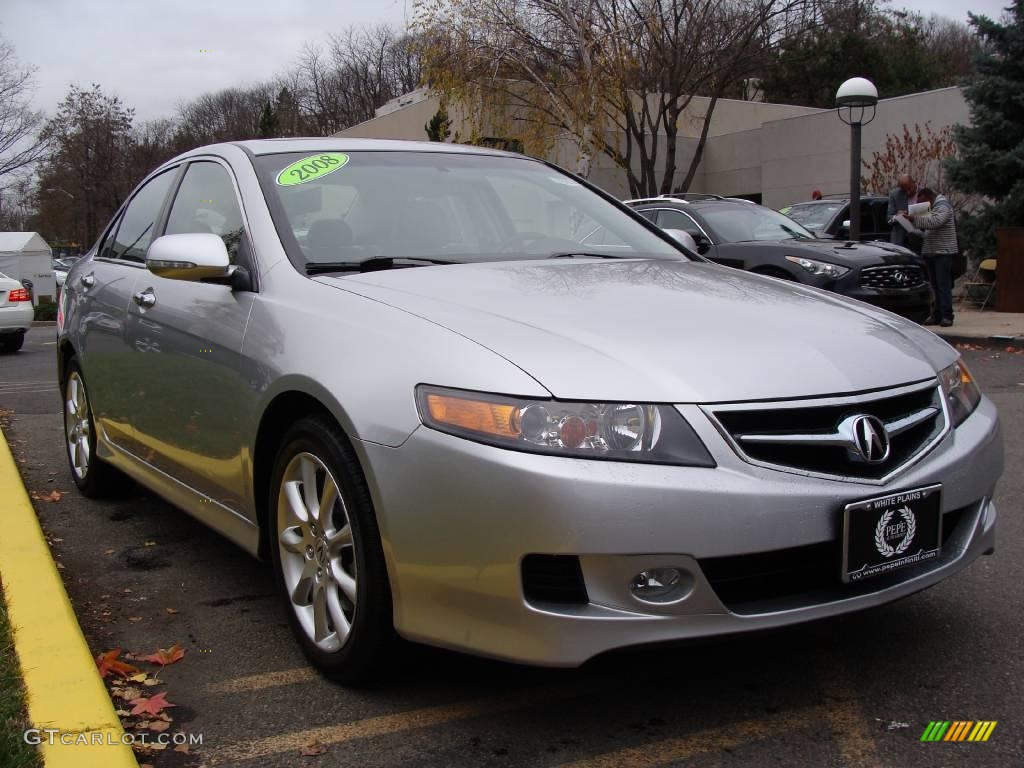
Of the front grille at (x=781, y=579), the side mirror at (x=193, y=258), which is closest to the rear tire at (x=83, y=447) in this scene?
the side mirror at (x=193, y=258)

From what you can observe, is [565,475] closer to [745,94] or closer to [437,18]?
[437,18]

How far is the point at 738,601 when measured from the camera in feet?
7.99

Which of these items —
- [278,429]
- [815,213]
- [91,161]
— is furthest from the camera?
[91,161]

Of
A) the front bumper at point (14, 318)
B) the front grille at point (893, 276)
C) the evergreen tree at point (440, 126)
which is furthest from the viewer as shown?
the evergreen tree at point (440, 126)

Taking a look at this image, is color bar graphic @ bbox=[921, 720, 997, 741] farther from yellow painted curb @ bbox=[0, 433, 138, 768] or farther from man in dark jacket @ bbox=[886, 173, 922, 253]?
man in dark jacket @ bbox=[886, 173, 922, 253]

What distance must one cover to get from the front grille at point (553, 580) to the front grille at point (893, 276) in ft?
28.5

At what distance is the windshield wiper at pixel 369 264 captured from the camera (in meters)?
3.29

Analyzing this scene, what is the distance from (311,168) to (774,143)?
88.4ft

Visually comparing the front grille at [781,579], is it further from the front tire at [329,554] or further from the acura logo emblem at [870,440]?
the front tire at [329,554]

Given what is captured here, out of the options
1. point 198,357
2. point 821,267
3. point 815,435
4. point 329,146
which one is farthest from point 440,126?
point 815,435

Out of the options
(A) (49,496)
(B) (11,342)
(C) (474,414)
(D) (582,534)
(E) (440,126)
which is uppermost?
(E) (440,126)

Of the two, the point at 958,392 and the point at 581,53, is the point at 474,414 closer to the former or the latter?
the point at 958,392

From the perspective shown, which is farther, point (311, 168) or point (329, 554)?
point (311, 168)

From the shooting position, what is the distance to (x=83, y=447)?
5195 mm
